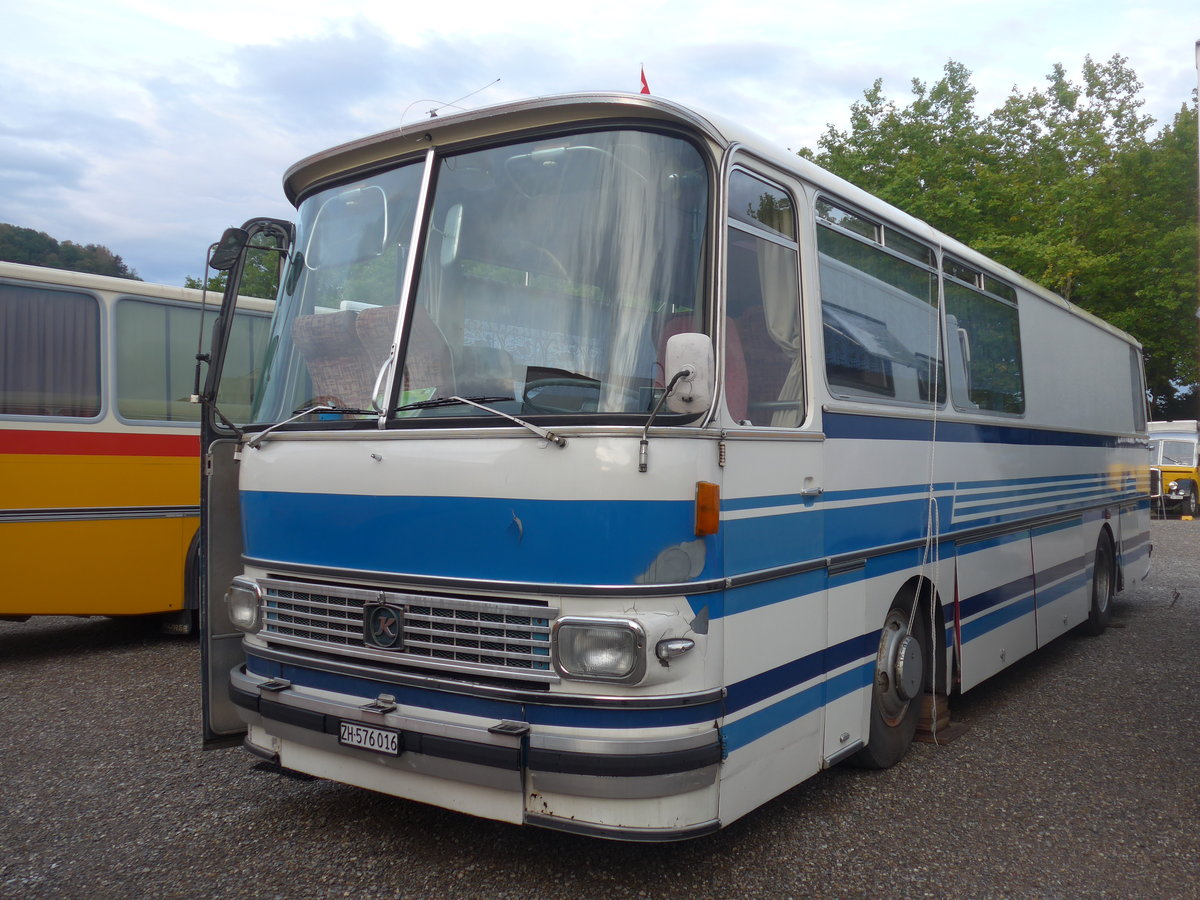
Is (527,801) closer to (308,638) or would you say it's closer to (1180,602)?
(308,638)

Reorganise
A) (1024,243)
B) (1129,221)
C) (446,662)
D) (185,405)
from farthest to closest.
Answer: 1. (1129,221)
2. (1024,243)
3. (185,405)
4. (446,662)

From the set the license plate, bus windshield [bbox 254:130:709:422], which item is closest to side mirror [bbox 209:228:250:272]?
bus windshield [bbox 254:130:709:422]

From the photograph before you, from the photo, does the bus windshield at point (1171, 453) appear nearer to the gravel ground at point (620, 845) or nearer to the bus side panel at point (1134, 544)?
the bus side panel at point (1134, 544)

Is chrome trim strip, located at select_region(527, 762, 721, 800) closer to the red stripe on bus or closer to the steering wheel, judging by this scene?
the steering wheel

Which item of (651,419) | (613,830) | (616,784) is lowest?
(613,830)

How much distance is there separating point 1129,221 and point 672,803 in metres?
30.4

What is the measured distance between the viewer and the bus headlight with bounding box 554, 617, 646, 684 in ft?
11.5

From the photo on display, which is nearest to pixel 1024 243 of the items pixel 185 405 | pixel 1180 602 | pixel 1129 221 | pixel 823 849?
pixel 1129 221

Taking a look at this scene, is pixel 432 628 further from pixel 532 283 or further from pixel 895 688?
pixel 895 688

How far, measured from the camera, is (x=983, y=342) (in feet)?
22.3

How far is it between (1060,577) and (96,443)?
310 inches

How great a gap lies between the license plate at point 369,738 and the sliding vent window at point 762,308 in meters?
1.79

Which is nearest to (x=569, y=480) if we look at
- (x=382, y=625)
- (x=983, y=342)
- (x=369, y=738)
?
(x=382, y=625)

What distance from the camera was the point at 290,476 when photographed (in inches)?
171
